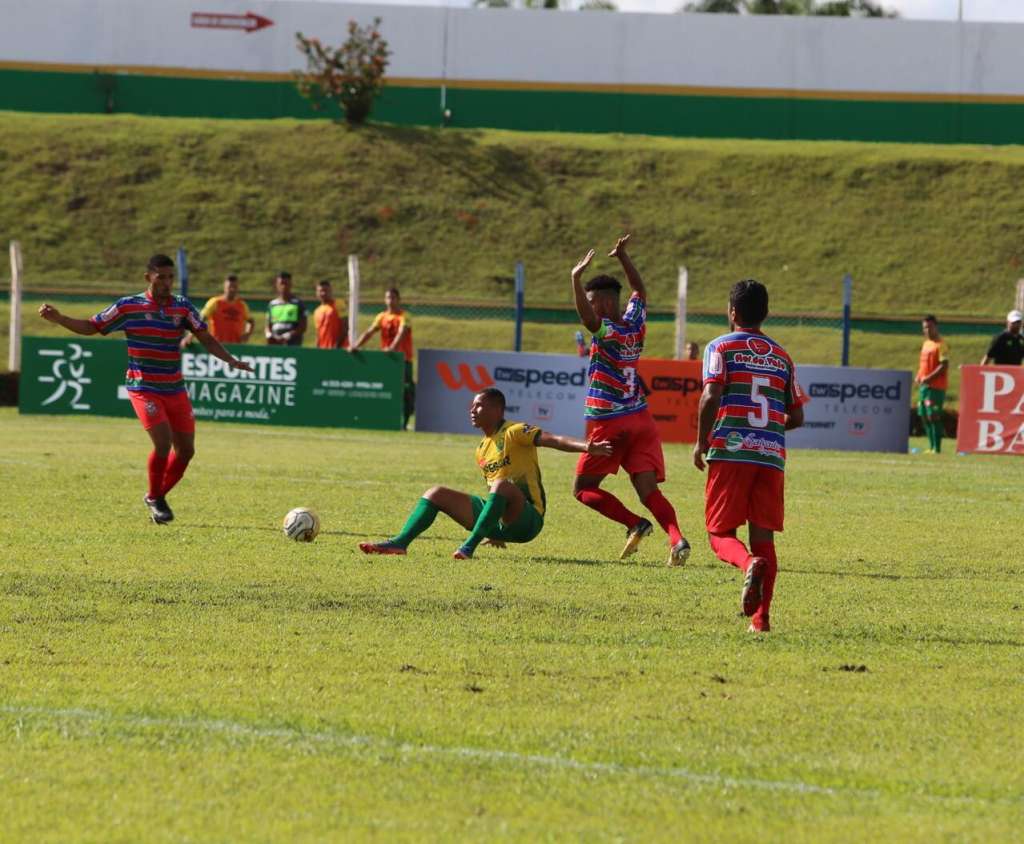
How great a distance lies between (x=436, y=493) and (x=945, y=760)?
560 cm

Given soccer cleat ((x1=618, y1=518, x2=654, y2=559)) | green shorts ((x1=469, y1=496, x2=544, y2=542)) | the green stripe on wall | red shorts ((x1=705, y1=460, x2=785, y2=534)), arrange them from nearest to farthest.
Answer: red shorts ((x1=705, y1=460, x2=785, y2=534))
green shorts ((x1=469, y1=496, x2=544, y2=542))
soccer cleat ((x1=618, y1=518, x2=654, y2=559))
the green stripe on wall

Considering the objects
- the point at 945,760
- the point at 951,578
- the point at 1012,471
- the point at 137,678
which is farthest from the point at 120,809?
the point at 1012,471

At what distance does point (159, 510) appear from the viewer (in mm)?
12570

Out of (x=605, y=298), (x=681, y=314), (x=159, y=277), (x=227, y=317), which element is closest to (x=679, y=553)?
(x=605, y=298)

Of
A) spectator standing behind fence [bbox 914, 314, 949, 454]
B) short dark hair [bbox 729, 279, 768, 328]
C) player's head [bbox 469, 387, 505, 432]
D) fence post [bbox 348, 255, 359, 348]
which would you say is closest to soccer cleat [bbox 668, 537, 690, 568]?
player's head [bbox 469, 387, 505, 432]

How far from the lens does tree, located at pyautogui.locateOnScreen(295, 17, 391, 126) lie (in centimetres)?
5188

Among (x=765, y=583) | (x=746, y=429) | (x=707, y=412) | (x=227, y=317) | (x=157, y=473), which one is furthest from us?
(x=227, y=317)

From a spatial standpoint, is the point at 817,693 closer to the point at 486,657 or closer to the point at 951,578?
the point at 486,657

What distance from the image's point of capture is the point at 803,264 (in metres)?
46.5

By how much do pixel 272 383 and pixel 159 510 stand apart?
13353 millimetres

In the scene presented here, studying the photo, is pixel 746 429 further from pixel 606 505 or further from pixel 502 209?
pixel 502 209

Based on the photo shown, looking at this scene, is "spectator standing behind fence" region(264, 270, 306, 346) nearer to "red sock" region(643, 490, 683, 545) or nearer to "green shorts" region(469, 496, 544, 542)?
"red sock" region(643, 490, 683, 545)

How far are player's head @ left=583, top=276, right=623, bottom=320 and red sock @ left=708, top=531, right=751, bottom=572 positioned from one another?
9.51ft

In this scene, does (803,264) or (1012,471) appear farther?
(803,264)
